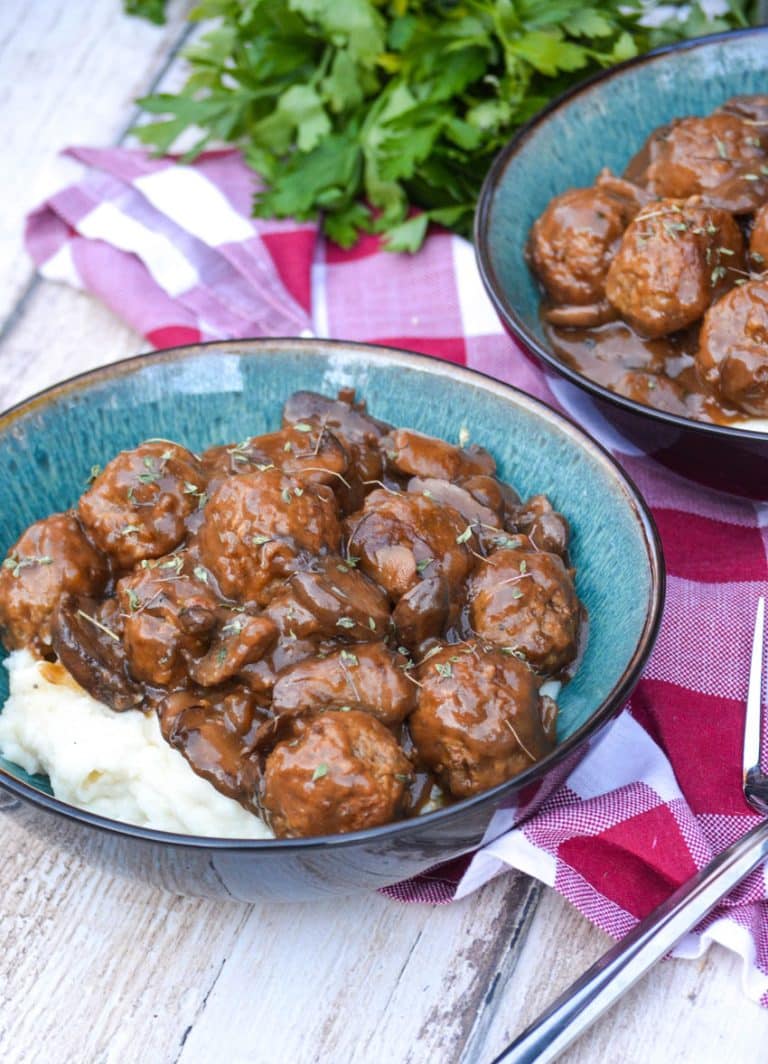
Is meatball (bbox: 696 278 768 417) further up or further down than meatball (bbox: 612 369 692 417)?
further up

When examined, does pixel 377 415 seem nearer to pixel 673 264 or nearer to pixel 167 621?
pixel 673 264

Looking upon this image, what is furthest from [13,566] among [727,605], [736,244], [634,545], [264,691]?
[736,244]

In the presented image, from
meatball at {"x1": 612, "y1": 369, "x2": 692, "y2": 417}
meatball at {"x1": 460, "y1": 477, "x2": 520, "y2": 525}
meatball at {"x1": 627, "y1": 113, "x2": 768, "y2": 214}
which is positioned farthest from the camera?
meatball at {"x1": 627, "y1": 113, "x2": 768, "y2": 214}

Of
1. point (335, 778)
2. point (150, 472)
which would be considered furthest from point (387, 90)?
point (335, 778)

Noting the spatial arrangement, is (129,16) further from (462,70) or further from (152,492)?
(152,492)

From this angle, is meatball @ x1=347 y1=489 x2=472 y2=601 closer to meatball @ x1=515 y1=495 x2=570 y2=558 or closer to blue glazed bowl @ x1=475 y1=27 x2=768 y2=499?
meatball @ x1=515 y1=495 x2=570 y2=558

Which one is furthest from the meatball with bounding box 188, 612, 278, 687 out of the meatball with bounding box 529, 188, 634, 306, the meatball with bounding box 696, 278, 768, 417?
the meatball with bounding box 529, 188, 634, 306
